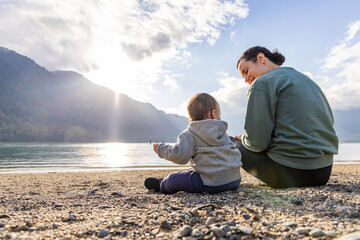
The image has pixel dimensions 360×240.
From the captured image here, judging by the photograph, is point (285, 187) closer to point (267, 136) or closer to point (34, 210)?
point (267, 136)

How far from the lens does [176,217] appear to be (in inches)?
82.6

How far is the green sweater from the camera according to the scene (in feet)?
9.07

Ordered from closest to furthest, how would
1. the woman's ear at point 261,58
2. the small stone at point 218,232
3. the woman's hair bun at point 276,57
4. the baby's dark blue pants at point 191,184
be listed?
the small stone at point 218,232 → the baby's dark blue pants at point 191,184 → the woman's ear at point 261,58 → the woman's hair bun at point 276,57

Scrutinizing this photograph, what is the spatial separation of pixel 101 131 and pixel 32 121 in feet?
128

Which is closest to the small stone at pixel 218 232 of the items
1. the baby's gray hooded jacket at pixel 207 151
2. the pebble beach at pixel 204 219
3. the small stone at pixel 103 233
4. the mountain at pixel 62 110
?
the pebble beach at pixel 204 219

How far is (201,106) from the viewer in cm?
312

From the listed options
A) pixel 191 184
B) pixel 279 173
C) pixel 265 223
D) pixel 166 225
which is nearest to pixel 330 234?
pixel 265 223

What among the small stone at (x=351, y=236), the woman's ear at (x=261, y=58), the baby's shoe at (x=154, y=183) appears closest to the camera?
the small stone at (x=351, y=236)

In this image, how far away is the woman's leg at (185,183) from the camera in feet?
10.3

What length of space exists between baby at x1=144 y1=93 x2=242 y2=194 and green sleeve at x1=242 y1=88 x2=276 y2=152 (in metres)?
0.33

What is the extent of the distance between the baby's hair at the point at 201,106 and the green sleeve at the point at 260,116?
1.72 ft

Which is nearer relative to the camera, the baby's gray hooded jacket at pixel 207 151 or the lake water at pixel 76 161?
the baby's gray hooded jacket at pixel 207 151

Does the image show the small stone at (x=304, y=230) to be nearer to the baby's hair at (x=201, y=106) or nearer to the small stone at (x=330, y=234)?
the small stone at (x=330, y=234)

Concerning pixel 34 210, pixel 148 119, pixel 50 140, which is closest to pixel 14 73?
pixel 50 140
